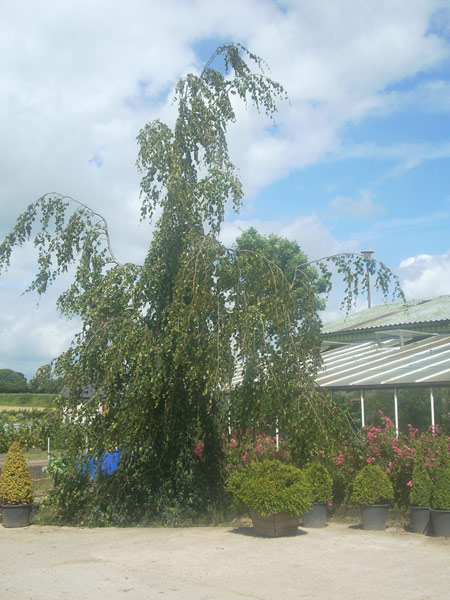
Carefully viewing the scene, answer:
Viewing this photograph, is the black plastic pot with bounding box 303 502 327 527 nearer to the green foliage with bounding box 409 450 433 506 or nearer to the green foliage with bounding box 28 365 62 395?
the green foliage with bounding box 409 450 433 506

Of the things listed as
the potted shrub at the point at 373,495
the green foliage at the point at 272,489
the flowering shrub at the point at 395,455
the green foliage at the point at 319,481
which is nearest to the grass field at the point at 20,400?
the flowering shrub at the point at 395,455

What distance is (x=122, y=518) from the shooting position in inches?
431

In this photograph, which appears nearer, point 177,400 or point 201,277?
point 201,277

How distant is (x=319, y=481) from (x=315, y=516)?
0.59 metres

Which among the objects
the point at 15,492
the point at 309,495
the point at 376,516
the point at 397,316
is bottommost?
the point at 376,516

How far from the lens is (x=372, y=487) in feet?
32.7

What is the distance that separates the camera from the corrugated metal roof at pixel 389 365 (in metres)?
12.5

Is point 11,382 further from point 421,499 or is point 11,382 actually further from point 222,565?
point 222,565

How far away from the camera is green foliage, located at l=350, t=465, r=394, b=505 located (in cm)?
993

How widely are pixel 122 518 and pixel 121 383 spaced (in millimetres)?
2297

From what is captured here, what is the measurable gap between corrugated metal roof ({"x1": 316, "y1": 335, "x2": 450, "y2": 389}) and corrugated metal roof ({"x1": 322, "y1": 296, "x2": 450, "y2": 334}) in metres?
1.38

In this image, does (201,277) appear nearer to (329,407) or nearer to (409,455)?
(329,407)

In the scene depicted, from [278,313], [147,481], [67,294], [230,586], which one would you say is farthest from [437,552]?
[67,294]

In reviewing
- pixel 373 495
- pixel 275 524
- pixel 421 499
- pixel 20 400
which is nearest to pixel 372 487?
pixel 373 495
